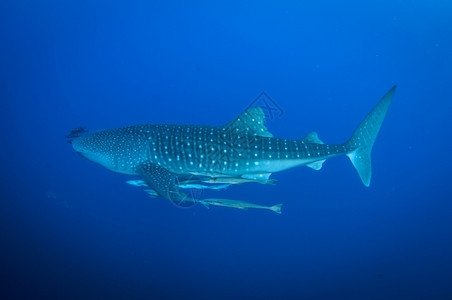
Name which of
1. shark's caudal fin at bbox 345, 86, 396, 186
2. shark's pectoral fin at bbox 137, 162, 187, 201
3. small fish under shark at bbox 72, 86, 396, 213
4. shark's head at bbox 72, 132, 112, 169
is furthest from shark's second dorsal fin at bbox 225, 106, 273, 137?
shark's head at bbox 72, 132, 112, 169

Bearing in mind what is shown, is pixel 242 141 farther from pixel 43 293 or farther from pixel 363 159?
pixel 43 293

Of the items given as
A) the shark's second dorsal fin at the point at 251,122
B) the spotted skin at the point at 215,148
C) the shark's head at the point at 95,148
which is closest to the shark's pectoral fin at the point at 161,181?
the spotted skin at the point at 215,148

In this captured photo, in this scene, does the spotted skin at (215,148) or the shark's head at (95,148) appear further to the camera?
the shark's head at (95,148)

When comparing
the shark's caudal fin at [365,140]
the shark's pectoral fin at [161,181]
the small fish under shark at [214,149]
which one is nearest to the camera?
the shark's pectoral fin at [161,181]

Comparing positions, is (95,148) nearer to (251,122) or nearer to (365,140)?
(251,122)

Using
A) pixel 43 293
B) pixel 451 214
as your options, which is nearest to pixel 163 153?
pixel 43 293

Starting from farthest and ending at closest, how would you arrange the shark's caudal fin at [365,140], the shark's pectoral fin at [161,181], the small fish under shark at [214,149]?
the shark's caudal fin at [365,140] → the small fish under shark at [214,149] → the shark's pectoral fin at [161,181]

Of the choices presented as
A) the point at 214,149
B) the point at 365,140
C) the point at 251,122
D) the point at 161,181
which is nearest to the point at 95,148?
the point at 161,181

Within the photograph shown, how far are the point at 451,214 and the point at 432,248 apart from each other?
3193 millimetres

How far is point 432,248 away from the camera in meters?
11.5

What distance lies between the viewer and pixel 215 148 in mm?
4402

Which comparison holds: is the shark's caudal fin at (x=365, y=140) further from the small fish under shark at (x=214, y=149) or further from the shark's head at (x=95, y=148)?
the shark's head at (x=95, y=148)

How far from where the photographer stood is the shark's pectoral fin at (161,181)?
144 inches

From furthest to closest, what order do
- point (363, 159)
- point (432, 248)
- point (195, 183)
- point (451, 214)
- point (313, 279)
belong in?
point (451, 214) → point (432, 248) → point (313, 279) → point (363, 159) → point (195, 183)
